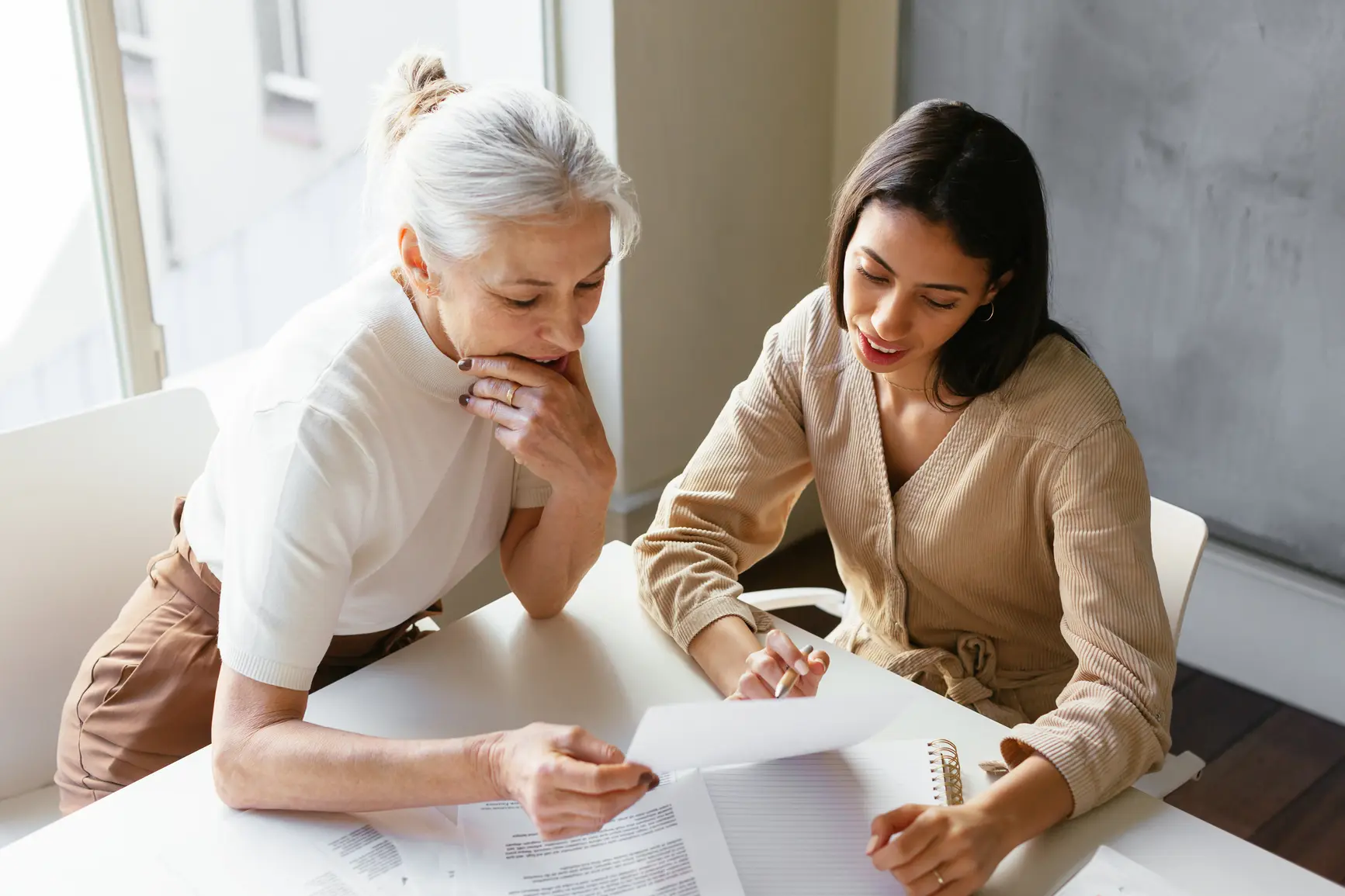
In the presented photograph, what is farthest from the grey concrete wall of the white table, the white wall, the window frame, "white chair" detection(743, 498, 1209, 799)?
the window frame

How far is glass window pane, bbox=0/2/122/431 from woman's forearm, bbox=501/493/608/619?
98 centimetres

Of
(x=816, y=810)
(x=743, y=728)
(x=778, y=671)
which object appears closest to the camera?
(x=743, y=728)

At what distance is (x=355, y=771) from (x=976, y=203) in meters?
0.88

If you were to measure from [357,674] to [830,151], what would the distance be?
2082 mm

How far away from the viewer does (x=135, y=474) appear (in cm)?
167

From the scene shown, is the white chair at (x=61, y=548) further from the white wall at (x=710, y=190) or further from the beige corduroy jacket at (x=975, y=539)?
the white wall at (x=710, y=190)

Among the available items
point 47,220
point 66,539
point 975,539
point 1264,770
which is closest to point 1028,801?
point 975,539

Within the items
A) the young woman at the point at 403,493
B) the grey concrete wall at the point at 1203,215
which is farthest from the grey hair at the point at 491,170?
the grey concrete wall at the point at 1203,215

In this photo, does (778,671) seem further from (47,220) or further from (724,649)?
(47,220)

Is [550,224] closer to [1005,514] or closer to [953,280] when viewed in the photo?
[953,280]

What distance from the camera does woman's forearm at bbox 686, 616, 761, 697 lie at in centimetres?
134

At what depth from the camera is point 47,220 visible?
2100mm

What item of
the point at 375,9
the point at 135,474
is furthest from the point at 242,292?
the point at 135,474

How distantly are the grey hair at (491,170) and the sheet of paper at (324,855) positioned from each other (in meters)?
0.55
